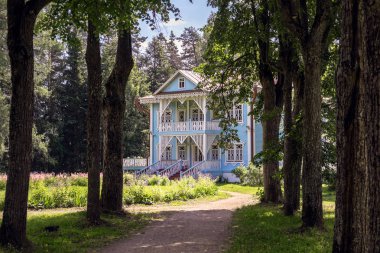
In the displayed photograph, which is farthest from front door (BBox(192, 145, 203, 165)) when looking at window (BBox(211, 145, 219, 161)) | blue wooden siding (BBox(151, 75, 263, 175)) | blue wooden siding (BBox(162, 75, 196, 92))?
blue wooden siding (BBox(162, 75, 196, 92))

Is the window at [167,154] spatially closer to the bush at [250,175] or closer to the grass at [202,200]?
the bush at [250,175]

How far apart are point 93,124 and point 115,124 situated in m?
2.73

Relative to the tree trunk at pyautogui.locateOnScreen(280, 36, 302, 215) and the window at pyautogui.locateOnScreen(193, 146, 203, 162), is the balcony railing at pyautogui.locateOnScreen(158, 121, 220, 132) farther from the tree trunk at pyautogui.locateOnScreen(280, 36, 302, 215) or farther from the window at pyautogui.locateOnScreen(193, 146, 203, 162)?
the tree trunk at pyautogui.locateOnScreen(280, 36, 302, 215)

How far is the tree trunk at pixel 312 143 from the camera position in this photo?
10.3 metres

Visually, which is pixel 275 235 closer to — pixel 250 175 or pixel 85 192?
pixel 85 192

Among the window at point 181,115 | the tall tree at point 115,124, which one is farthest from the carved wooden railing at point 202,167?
the tall tree at point 115,124

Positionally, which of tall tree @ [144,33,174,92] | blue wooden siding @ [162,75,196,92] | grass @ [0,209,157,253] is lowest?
grass @ [0,209,157,253]

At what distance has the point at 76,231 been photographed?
35.1 ft

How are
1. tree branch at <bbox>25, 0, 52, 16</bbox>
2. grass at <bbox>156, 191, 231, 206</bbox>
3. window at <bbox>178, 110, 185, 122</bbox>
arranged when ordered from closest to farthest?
tree branch at <bbox>25, 0, 52, 16</bbox>
grass at <bbox>156, 191, 231, 206</bbox>
window at <bbox>178, 110, 185, 122</bbox>

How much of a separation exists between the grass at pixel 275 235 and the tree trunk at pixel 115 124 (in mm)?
3933

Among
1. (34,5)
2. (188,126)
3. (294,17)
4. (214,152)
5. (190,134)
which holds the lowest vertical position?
(214,152)

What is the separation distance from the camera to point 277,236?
9891mm

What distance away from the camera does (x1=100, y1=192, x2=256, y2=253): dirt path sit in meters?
9.09

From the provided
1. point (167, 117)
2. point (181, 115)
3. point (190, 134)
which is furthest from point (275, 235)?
point (167, 117)
